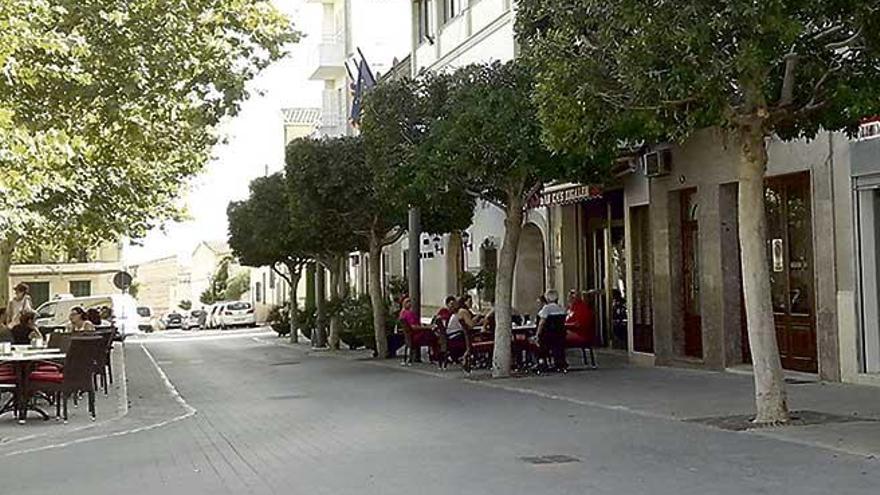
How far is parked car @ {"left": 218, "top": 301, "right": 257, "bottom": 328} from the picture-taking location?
214 ft

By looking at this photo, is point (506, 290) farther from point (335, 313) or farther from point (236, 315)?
point (236, 315)

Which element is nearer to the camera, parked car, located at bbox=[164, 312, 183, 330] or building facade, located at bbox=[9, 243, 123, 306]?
parked car, located at bbox=[164, 312, 183, 330]

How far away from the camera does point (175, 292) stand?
11788 cm

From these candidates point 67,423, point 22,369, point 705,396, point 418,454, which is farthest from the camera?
point 67,423

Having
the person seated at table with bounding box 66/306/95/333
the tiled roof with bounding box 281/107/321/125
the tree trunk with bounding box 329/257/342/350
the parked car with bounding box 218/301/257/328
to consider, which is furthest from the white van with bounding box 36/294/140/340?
the person seated at table with bounding box 66/306/95/333

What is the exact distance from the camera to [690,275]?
2075 cm

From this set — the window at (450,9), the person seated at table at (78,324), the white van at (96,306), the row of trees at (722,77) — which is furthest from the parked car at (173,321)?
the row of trees at (722,77)

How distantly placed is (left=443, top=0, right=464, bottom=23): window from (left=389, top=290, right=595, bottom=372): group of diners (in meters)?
10.4

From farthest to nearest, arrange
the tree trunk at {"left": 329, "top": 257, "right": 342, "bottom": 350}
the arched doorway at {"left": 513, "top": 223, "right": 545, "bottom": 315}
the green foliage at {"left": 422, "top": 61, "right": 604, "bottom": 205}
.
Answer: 1. the tree trunk at {"left": 329, "top": 257, "right": 342, "bottom": 350}
2. the arched doorway at {"left": 513, "top": 223, "right": 545, "bottom": 315}
3. the green foliage at {"left": 422, "top": 61, "right": 604, "bottom": 205}

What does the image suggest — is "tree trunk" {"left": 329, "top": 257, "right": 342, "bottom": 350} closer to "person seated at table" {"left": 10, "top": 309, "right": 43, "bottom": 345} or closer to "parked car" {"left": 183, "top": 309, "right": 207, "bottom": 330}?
"person seated at table" {"left": 10, "top": 309, "right": 43, "bottom": 345}

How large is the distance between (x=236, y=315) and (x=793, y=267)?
50434mm

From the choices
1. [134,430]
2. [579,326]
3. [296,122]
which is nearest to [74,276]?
[296,122]

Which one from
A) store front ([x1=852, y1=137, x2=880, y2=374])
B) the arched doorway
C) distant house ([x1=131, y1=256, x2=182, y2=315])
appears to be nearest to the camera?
store front ([x1=852, y1=137, x2=880, y2=374])

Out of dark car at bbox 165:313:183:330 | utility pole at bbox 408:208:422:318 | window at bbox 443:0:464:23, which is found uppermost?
window at bbox 443:0:464:23
